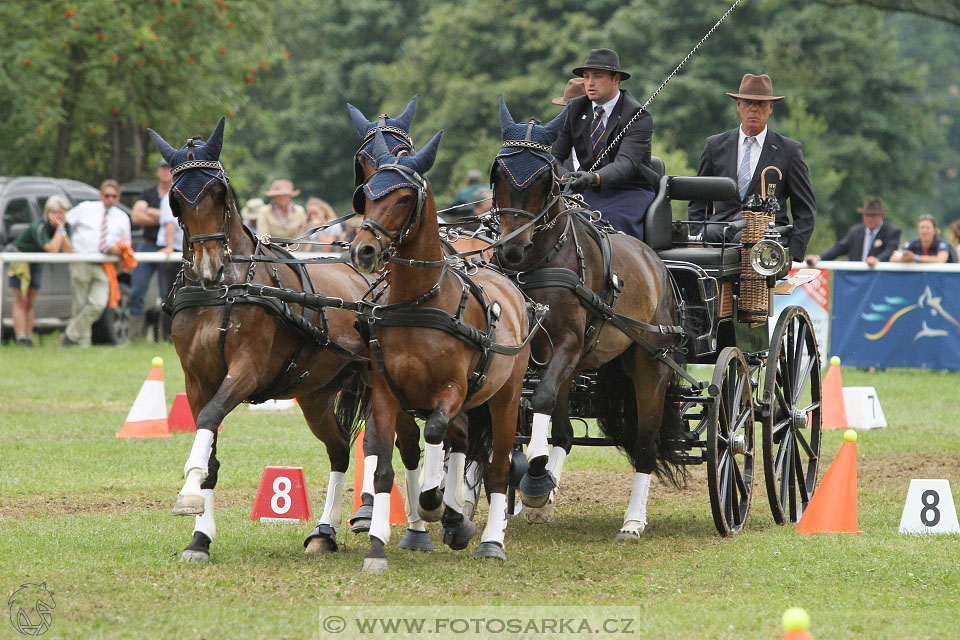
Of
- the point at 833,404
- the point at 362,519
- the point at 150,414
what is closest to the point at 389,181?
the point at 362,519

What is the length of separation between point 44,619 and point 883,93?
3619 cm

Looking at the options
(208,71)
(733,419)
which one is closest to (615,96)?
(733,419)

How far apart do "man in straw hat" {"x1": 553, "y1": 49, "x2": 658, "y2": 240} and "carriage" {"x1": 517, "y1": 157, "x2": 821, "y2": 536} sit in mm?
134

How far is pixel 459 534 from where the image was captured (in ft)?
23.9

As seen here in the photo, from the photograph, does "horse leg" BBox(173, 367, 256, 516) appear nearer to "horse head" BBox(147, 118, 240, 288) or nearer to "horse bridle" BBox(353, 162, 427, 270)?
"horse head" BBox(147, 118, 240, 288)

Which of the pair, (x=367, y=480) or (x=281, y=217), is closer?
(x=367, y=480)

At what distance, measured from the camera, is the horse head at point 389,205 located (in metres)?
6.11

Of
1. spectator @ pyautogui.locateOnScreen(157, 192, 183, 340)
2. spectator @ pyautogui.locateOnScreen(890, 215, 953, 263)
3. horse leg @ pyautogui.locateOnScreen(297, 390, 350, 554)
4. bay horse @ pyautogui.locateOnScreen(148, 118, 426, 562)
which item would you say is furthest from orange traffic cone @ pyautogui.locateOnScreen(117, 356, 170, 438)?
spectator @ pyautogui.locateOnScreen(890, 215, 953, 263)

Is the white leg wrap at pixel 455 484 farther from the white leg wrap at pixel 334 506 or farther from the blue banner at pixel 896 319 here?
the blue banner at pixel 896 319

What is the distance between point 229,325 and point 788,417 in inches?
168

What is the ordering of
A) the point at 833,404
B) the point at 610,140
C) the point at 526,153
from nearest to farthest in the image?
the point at 526,153 < the point at 610,140 < the point at 833,404

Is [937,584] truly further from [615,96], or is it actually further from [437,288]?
[615,96]

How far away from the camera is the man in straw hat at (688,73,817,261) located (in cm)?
932

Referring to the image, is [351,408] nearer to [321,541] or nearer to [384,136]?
[321,541]
